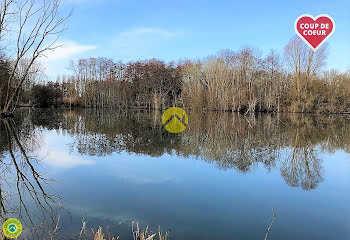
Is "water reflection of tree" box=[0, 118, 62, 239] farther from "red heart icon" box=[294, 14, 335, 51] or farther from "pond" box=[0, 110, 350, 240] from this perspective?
"red heart icon" box=[294, 14, 335, 51]

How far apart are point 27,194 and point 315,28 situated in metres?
7.86

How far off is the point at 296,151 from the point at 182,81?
40833 millimetres

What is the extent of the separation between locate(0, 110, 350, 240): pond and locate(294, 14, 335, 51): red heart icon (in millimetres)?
3525

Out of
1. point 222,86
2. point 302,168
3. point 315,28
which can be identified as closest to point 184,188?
point 302,168

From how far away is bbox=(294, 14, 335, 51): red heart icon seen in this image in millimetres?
7000

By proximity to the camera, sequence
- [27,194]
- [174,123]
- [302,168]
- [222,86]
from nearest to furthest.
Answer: [27,194] < [302,168] < [174,123] < [222,86]

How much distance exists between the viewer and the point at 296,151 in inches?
384

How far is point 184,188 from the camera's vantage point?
5.73 meters

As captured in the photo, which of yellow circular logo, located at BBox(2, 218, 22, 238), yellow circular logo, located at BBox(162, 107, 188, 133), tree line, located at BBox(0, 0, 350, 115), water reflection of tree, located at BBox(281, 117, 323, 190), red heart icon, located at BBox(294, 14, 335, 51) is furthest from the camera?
tree line, located at BBox(0, 0, 350, 115)

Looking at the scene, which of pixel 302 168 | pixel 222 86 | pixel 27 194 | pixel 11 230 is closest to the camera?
pixel 11 230

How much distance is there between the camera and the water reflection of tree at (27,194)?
3.91 m

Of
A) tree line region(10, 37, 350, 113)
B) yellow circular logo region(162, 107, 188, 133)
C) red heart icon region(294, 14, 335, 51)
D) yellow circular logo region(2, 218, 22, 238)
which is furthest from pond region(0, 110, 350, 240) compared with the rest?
tree line region(10, 37, 350, 113)

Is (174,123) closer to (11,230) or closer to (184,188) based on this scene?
(184,188)

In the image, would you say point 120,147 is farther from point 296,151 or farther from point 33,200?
point 296,151
